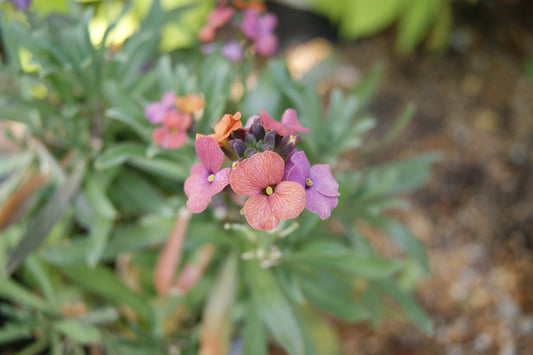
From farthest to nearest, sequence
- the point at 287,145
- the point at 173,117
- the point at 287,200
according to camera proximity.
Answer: the point at 173,117 < the point at 287,145 < the point at 287,200

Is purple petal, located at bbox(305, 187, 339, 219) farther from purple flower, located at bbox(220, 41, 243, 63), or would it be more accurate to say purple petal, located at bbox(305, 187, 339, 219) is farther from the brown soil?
the brown soil

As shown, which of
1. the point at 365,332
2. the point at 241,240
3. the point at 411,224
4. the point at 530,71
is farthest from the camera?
the point at 530,71

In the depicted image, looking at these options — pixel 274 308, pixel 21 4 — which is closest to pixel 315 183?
pixel 274 308

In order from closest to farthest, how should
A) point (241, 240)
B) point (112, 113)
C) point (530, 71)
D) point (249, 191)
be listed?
point (249, 191), point (112, 113), point (241, 240), point (530, 71)

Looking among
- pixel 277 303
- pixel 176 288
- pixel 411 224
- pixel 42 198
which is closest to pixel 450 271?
pixel 411 224

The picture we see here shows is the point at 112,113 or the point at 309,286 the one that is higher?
the point at 112,113

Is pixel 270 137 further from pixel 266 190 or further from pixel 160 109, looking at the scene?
pixel 160 109

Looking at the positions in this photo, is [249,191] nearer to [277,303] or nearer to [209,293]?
[277,303]
